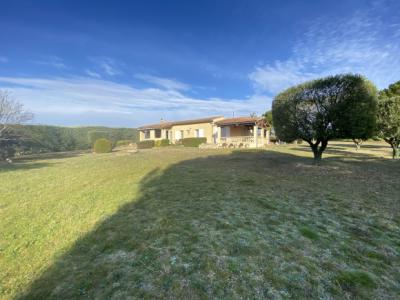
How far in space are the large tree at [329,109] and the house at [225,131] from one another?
1290cm

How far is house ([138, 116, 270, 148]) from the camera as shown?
82.0 feet

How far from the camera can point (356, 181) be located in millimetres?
7887

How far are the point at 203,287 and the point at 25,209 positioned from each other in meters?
6.02

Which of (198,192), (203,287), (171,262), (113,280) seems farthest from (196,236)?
(198,192)

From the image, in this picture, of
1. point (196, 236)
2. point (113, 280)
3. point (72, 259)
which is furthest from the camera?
point (196, 236)

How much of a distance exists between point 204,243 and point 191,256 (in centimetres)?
42

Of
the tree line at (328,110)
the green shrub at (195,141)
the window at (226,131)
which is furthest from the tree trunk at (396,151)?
the green shrub at (195,141)

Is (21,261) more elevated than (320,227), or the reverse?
(320,227)

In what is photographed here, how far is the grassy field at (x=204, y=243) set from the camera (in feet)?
8.77

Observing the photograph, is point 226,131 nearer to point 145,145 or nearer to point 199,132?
point 199,132

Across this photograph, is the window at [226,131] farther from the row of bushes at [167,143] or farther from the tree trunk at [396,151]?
the tree trunk at [396,151]

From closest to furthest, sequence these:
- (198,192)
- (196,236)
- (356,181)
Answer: (196,236) → (198,192) → (356,181)

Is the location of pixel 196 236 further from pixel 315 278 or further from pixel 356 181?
pixel 356 181

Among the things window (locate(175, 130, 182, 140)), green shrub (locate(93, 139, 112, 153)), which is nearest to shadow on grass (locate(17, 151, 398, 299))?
green shrub (locate(93, 139, 112, 153))
